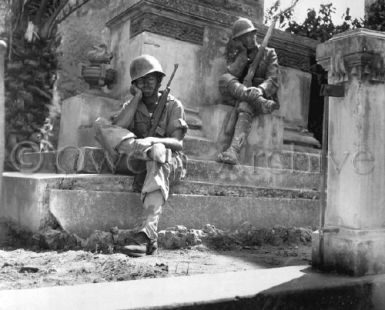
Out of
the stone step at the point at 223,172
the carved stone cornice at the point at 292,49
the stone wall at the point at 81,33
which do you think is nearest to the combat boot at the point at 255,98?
the stone step at the point at 223,172

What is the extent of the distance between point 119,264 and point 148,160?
4.23ft

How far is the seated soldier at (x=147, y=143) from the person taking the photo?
174 inches

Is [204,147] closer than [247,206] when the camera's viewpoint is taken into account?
No

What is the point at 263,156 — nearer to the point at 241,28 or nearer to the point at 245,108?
the point at 245,108

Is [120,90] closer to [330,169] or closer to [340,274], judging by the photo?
[330,169]

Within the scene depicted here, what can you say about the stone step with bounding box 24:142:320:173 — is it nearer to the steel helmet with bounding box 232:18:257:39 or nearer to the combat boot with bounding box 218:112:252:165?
the combat boot with bounding box 218:112:252:165

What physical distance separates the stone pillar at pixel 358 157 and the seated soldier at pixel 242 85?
2425 millimetres

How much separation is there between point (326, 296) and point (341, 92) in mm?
1592

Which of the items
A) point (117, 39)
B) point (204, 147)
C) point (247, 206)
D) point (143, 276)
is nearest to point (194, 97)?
point (204, 147)

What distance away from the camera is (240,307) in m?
2.65

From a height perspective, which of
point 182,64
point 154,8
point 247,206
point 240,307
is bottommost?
point 240,307

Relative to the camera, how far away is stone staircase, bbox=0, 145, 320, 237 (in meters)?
4.51

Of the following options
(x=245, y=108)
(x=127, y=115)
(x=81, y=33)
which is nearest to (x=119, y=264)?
(x=127, y=115)

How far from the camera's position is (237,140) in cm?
613
